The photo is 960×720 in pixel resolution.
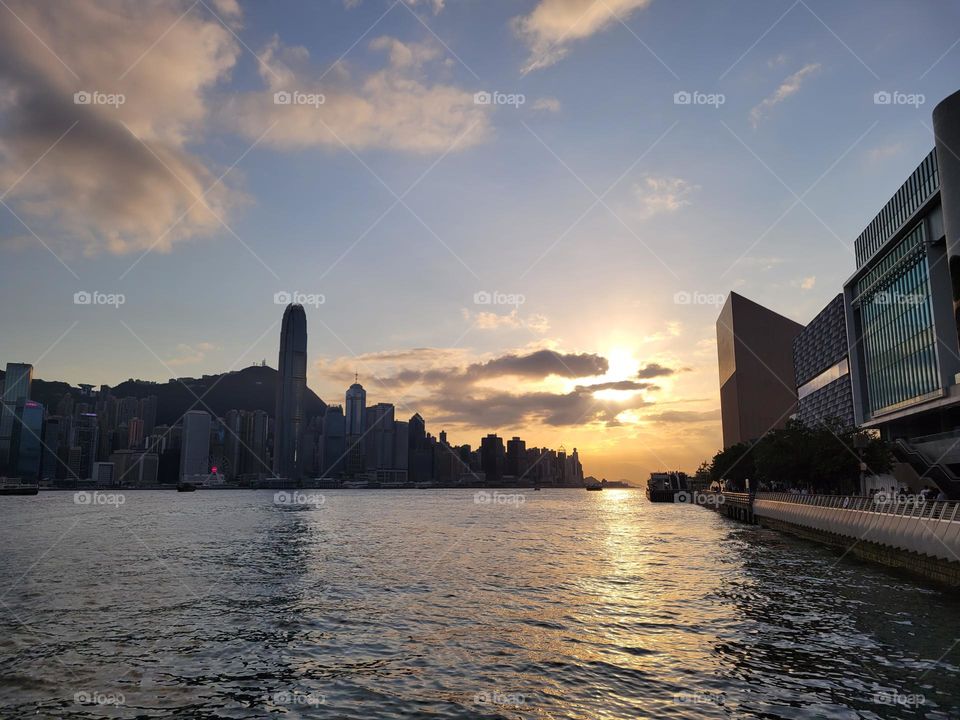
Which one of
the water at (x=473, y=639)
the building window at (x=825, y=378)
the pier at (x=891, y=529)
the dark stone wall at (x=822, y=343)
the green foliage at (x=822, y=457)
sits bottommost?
the water at (x=473, y=639)

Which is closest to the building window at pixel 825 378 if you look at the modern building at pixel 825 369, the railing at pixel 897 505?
the modern building at pixel 825 369

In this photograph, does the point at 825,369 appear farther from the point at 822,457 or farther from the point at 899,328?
the point at 822,457

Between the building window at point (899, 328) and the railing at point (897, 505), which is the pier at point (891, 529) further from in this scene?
the building window at point (899, 328)

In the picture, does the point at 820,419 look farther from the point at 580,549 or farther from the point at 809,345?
the point at 580,549

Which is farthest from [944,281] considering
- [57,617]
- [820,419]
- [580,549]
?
[57,617]

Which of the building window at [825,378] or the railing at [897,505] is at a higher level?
the building window at [825,378]

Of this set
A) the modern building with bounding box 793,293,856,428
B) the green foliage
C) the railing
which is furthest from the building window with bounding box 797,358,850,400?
the railing
